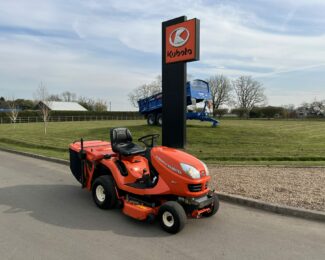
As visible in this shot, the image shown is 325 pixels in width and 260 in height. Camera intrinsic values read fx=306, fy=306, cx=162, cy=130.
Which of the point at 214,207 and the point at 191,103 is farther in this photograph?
the point at 191,103

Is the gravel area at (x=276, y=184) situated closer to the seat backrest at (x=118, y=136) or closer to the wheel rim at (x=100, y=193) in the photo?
the seat backrest at (x=118, y=136)

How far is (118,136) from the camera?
5562 millimetres

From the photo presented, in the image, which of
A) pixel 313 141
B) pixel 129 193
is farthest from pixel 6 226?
pixel 313 141

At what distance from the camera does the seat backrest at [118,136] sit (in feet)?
17.9

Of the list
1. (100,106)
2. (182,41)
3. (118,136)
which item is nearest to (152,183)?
(118,136)

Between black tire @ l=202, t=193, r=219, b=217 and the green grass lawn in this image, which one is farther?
the green grass lawn

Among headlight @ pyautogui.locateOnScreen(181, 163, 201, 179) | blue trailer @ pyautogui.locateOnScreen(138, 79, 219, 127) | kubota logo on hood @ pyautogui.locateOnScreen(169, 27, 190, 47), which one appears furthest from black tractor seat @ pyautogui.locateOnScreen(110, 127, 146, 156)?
blue trailer @ pyautogui.locateOnScreen(138, 79, 219, 127)

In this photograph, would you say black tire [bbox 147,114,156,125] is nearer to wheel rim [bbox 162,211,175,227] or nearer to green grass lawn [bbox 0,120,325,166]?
green grass lawn [bbox 0,120,325,166]

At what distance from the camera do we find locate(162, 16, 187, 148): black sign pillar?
36.6 ft

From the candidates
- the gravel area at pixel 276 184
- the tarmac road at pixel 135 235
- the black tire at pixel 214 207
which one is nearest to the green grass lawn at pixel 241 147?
the gravel area at pixel 276 184

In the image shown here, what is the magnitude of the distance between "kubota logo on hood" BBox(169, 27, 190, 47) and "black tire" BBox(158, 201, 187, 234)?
762cm

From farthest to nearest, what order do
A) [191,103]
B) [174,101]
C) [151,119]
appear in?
1. [151,119]
2. [191,103]
3. [174,101]

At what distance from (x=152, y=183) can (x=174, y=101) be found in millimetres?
7063

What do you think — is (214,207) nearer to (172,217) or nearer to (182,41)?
(172,217)
